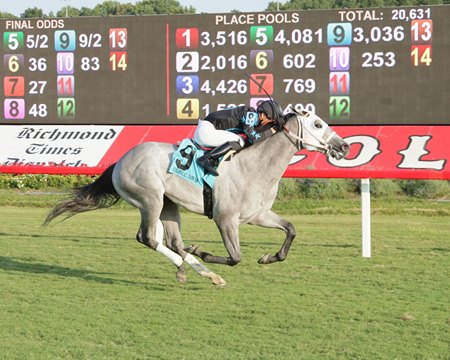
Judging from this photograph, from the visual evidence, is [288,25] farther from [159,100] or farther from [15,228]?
[15,228]

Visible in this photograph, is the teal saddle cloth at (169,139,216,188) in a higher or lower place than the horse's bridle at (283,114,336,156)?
lower

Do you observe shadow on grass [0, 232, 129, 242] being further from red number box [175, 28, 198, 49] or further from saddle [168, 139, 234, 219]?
red number box [175, 28, 198, 49]

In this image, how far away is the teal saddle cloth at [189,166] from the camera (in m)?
7.83

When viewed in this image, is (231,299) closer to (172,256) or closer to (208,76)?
(172,256)

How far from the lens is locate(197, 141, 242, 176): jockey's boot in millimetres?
7793

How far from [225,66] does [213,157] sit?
6.93 meters

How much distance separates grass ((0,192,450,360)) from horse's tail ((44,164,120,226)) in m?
0.60

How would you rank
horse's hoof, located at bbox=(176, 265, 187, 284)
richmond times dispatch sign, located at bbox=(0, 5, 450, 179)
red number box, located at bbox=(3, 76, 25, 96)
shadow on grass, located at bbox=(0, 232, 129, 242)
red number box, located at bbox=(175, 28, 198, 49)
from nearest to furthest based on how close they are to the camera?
horse's hoof, located at bbox=(176, 265, 187, 284), shadow on grass, located at bbox=(0, 232, 129, 242), richmond times dispatch sign, located at bbox=(0, 5, 450, 179), red number box, located at bbox=(175, 28, 198, 49), red number box, located at bbox=(3, 76, 25, 96)

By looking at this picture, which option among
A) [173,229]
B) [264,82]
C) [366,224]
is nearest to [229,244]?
[173,229]

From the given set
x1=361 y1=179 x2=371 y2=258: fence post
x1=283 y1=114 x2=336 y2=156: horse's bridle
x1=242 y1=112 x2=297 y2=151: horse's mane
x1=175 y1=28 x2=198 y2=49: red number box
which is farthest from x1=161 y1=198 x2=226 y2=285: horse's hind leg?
x1=175 y1=28 x2=198 y2=49: red number box

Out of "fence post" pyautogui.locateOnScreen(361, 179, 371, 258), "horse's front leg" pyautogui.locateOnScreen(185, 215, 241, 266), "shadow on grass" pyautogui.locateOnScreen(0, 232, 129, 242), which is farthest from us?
"shadow on grass" pyautogui.locateOnScreen(0, 232, 129, 242)

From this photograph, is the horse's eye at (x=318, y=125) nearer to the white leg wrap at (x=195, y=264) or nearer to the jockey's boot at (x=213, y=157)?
the jockey's boot at (x=213, y=157)

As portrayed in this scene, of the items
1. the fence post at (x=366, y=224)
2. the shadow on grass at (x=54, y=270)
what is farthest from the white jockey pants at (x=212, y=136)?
the fence post at (x=366, y=224)

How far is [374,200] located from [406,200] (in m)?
0.53
